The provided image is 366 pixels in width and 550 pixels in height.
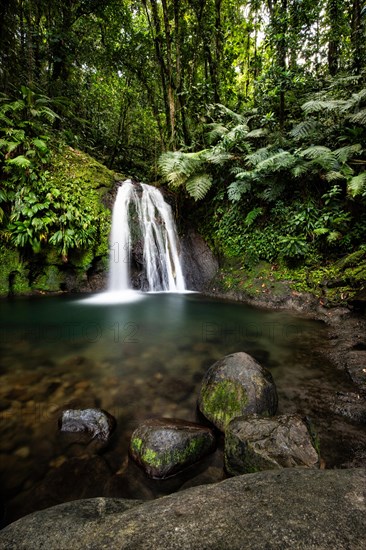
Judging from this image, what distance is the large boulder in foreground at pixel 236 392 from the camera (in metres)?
2.31

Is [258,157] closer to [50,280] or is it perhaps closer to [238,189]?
[238,189]

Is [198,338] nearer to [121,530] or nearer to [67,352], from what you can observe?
[67,352]

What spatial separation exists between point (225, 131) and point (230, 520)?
9.03 m

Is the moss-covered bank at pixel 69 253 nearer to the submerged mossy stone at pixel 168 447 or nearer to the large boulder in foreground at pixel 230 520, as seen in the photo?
the submerged mossy stone at pixel 168 447

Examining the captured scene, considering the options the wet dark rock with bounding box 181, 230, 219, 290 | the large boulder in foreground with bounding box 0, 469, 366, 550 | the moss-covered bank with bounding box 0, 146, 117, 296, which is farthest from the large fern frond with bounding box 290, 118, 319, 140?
the large boulder in foreground with bounding box 0, 469, 366, 550

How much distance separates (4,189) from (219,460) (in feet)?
24.1

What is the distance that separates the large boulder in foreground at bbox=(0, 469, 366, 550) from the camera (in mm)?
838

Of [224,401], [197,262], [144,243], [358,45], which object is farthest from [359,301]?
[358,45]

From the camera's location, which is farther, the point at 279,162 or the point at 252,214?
the point at 252,214

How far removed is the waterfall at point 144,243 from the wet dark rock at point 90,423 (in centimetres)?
594

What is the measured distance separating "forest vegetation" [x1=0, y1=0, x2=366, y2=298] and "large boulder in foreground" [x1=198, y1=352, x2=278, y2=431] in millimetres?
3861

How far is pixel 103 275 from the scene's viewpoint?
8094 millimetres

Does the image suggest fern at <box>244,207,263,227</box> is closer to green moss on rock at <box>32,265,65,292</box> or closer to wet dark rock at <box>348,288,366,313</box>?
wet dark rock at <box>348,288,366,313</box>

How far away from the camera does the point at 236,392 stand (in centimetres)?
238
